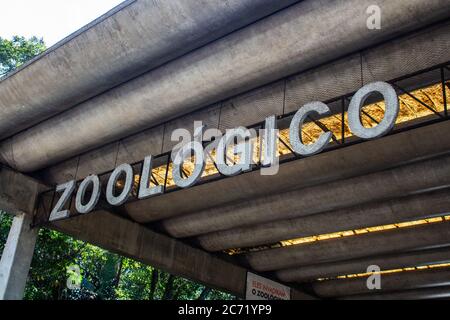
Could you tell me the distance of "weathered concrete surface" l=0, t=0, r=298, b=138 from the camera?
8.78 metres

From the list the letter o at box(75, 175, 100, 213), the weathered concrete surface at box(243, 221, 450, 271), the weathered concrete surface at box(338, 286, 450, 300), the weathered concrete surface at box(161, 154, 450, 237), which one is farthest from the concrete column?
the weathered concrete surface at box(338, 286, 450, 300)

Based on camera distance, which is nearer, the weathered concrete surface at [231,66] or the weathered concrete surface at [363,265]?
the weathered concrete surface at [231,66]

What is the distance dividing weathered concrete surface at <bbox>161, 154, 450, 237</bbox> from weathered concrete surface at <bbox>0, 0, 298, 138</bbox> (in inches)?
214

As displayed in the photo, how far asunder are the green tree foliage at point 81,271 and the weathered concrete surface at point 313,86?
5.93 meters

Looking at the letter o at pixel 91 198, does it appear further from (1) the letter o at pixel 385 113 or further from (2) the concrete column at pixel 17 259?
(1) the letter o at pixel 385 113

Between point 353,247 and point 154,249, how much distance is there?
6296mm

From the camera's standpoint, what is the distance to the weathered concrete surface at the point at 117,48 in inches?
346

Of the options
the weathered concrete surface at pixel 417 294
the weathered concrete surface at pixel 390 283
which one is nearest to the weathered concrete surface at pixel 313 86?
the weathered concrete surface at pixel 390 283

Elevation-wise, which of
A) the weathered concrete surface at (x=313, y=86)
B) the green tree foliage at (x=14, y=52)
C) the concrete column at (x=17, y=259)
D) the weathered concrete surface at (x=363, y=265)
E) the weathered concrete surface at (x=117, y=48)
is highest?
the green tree foliage at (x=14, y=52)

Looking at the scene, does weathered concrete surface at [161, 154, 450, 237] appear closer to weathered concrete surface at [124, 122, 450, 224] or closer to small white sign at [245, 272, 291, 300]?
weathered concrete surface at [124, 122, 450, 224]

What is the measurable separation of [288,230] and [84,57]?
8241mm

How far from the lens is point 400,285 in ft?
62.2

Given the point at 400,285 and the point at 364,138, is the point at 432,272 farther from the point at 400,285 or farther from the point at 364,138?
the point at 364,138

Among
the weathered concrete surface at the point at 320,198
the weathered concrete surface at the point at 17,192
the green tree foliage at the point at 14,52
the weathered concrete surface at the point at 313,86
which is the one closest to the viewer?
the weathered concrete surface at the point at 313,86
